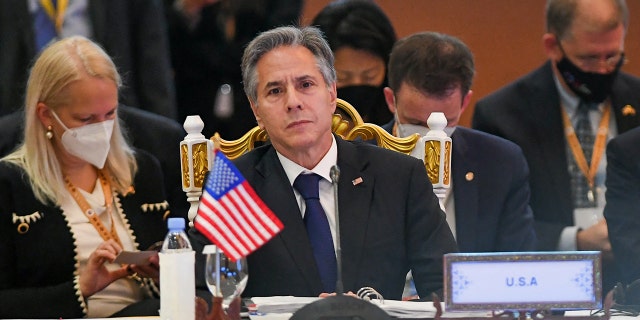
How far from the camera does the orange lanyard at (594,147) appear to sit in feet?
16.8

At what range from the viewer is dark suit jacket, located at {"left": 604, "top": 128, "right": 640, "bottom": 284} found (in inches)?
185

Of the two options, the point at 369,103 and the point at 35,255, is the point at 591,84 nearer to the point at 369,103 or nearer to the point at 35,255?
the point at 369,103

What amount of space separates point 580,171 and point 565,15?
0.77 m

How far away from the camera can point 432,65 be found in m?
4.29

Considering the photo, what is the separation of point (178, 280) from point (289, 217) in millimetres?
745

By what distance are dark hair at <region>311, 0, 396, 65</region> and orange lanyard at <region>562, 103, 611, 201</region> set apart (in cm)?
93

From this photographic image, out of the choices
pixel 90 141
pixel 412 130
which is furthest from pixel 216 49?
pixel 412 130

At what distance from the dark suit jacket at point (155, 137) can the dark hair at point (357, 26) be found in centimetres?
87

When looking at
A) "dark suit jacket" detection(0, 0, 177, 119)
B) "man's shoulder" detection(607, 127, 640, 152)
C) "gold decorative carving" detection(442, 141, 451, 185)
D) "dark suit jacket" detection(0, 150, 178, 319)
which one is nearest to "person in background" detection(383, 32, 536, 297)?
"gold decorative carving" detection(442, 141, 451, 185)

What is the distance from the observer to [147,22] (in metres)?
5.44

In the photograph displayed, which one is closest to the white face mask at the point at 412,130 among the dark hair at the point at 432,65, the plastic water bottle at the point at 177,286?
the dark hair at the point at 432,65

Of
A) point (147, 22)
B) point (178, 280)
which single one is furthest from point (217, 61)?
point (178, 280)

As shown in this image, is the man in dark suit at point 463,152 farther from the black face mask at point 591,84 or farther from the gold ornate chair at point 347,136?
the black face mask at point 591,84

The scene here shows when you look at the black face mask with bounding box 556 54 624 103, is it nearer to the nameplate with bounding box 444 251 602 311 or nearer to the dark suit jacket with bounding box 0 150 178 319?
the dark suit jacket with bounding box 0 150 178 319
